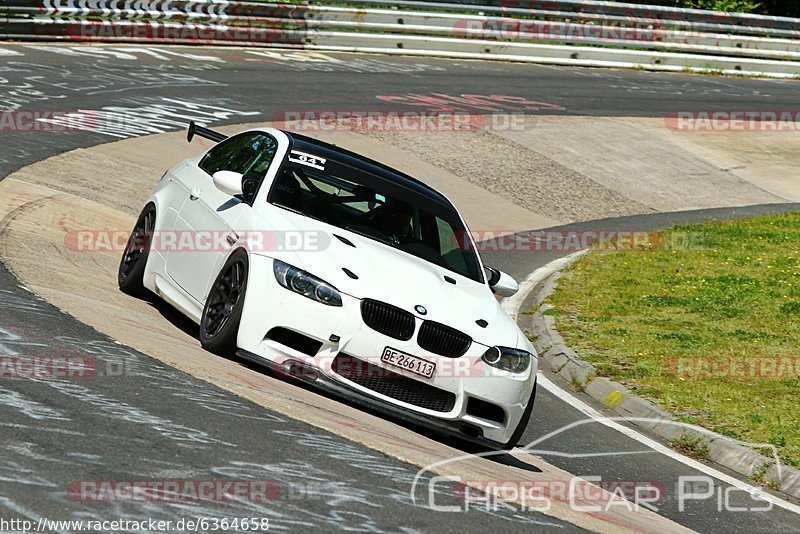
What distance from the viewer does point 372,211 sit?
931 cm

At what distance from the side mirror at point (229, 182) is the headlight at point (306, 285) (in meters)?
1.16

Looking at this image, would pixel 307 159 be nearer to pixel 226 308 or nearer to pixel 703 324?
pixel 226 308

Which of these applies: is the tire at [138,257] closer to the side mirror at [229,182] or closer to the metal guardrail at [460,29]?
the side mirror at [229,182]

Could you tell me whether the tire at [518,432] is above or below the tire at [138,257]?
below

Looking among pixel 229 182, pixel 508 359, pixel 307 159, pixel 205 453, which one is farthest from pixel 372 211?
A: pixel 205 453

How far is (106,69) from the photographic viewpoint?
75.6 feet

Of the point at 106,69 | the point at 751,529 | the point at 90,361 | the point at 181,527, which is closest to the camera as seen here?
the point at 181,527

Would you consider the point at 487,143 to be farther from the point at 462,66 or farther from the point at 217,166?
the point at 217,166

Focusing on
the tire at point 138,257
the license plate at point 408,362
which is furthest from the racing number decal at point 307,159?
the license plate at point 408,362

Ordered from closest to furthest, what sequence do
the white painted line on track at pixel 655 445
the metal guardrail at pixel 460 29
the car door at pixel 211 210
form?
1. the white painted line on track at pixel 655 445
2. the car door at pixel 211 210
3. the metal guardrail at pixel 460 29

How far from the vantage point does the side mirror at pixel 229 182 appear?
29.4 feet

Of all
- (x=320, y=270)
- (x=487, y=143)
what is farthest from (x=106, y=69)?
(x=320, y=270)

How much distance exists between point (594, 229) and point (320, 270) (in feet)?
36.9

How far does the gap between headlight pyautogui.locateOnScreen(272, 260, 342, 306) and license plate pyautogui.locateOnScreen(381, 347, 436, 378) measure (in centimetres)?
44
